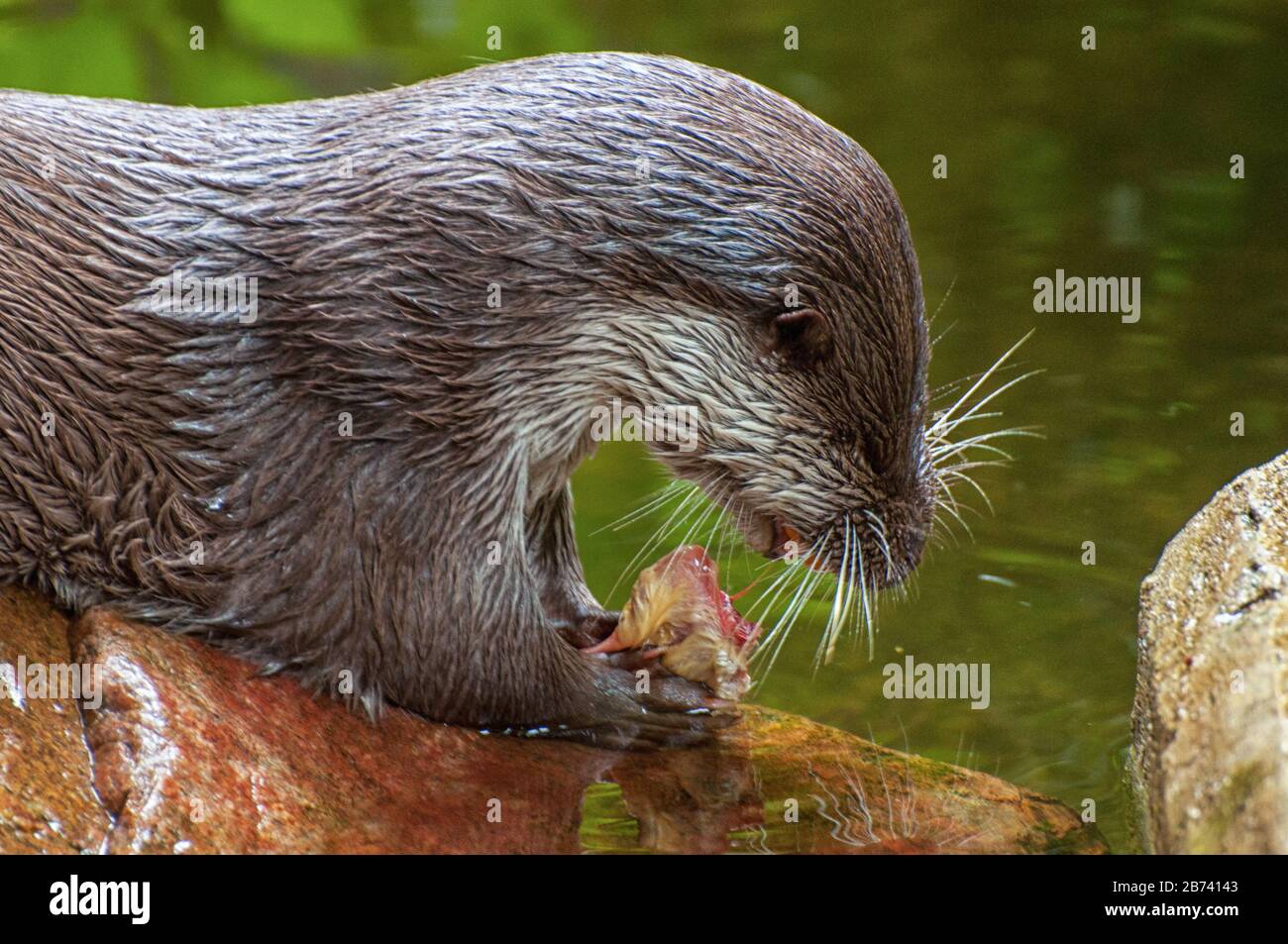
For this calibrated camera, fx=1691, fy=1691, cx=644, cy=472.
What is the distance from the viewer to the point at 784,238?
3.39m

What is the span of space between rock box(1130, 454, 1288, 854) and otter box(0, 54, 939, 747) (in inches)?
28.2

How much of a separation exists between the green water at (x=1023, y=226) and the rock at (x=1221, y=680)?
0.59 metres

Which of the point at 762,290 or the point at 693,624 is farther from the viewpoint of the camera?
the point at 693,624

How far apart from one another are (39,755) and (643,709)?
1.37 metres

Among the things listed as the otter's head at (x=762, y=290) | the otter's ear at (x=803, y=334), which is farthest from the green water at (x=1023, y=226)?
the otter's ear at (x=803, y=334)

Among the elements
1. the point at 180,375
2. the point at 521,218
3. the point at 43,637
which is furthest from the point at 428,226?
the point at 43,637

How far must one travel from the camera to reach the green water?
4359 millimetres

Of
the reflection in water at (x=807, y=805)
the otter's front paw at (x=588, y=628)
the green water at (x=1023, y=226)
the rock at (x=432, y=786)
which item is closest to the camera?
the rock at (x=432, y=786)

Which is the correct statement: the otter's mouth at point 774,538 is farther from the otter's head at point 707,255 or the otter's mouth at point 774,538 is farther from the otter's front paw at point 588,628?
the otter's front paw at point 588,628

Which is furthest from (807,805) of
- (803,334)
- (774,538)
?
(803,334)

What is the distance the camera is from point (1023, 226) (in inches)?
262

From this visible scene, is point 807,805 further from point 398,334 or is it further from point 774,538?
point 398,334

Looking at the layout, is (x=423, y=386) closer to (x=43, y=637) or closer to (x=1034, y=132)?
(x=43, y=637)

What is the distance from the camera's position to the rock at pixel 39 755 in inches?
113
